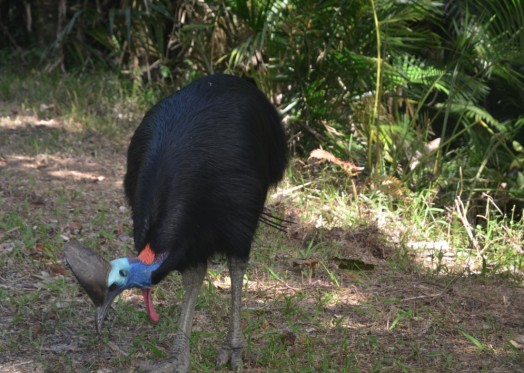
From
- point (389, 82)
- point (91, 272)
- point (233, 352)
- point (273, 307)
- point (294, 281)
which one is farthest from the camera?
point (389, 82)

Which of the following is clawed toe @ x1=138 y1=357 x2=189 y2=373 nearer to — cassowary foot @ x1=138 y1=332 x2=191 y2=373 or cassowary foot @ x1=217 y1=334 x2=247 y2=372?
cassowary foot @ x1=138 y1=332 x2=191 y2=373

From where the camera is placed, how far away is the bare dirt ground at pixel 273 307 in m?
3.63

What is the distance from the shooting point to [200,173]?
11.0 feet

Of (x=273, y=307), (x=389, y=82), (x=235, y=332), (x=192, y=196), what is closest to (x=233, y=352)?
(x=235, y=332)

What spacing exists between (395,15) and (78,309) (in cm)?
302

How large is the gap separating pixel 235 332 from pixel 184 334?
8.7 inches

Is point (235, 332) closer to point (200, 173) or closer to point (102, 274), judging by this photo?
point (200, 173)

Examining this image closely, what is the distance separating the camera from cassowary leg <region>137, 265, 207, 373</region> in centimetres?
344

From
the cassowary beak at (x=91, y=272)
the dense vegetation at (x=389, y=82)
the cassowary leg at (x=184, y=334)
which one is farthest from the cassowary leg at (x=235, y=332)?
the dense vegetation at (x=389, y=82)

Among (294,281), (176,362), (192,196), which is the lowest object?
(294,281)

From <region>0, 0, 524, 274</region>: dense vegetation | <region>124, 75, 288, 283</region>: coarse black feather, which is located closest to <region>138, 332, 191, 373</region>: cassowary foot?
<region>124, 75, 288, 283</region>: coarse black feather

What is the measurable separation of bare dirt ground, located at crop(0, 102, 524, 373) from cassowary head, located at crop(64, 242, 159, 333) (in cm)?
61

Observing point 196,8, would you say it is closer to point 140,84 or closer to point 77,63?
point 140,84

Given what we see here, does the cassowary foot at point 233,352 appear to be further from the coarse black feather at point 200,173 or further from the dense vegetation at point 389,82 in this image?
the dense vegetation at point 389,82
